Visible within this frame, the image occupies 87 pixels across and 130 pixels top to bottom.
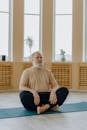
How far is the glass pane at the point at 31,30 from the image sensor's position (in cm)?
793

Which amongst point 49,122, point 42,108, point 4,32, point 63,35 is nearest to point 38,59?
point 42,108

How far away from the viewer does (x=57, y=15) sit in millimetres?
8109

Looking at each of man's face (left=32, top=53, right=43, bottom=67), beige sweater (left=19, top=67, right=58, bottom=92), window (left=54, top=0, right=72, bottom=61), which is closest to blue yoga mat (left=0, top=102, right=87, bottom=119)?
beige sweater (left=19, top=67, right=58, bottom=92)

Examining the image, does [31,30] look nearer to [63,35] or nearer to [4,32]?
[4,32]

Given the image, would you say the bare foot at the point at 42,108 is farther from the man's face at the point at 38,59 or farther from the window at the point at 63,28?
the window at the point at 63,28

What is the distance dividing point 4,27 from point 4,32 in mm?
133

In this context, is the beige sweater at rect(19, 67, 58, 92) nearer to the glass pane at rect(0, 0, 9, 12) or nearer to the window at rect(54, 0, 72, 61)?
the window at rect(54, 0, 72, 61)

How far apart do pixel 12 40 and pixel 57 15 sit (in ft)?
4.86

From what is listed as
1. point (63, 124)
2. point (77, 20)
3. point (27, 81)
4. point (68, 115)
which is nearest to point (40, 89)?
point (27, 81)

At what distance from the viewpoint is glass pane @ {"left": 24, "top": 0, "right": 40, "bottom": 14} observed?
7969mm

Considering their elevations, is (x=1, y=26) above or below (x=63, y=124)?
above

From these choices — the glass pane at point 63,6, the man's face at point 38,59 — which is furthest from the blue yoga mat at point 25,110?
the glass pane at point 63,6

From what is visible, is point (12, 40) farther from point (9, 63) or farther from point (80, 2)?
point (80, 2)

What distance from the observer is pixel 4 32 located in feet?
25.7
